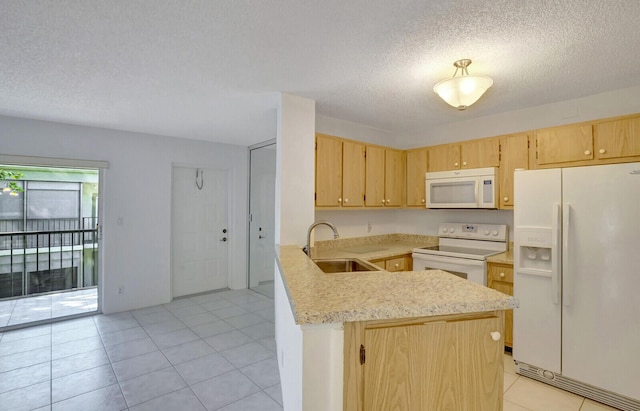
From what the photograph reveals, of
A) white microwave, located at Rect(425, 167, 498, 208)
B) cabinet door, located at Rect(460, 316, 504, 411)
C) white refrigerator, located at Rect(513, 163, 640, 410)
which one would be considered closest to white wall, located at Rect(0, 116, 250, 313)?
white microwave, located at Rect(425, 167, 498, 208)

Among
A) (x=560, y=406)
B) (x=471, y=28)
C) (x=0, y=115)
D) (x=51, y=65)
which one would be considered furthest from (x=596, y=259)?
(x=0, y=115)

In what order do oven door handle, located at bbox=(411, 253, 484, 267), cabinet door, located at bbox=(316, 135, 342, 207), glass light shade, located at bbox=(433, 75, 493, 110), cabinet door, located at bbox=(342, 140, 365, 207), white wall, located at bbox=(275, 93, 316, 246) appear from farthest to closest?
cabinet door, located at bbox=(342, 140, 365, 207) → cabinet door, located at bbox=(316, 135, 342, 207) → oven door handle, located at bbox=(411, 253, 484, 267) → white wall, located at bbox=(275, 93, 316, 246) → glass light shade, located at bbox=(433, 75, 493, 110)

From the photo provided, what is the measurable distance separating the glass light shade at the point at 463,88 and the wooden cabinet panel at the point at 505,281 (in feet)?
5.29

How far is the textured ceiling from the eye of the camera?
153 cm

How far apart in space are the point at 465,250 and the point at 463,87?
202cm

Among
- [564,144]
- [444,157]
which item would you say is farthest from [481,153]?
[564,144]

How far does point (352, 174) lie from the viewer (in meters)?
3.37

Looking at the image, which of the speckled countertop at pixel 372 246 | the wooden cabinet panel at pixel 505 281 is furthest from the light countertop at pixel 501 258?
the speckled countertop at pixel 372 246

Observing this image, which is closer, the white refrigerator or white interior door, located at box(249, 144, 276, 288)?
the white refrigerator

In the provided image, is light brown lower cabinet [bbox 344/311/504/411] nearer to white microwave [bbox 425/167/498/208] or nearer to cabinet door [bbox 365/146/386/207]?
white microwave [bbox 425/167/498/208]

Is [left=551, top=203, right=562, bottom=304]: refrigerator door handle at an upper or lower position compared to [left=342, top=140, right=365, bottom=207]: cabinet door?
lower

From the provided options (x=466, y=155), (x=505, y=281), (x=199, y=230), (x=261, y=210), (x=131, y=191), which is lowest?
(x=505, y=281)

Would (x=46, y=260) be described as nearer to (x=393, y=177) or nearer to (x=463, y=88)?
(x=393, y=177)

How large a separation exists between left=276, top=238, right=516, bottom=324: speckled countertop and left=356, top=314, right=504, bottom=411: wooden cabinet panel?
0.09m
